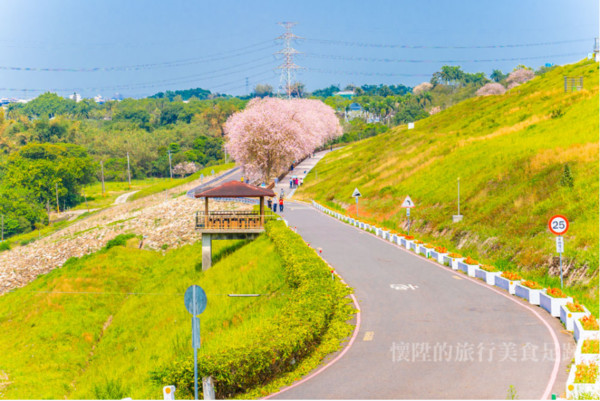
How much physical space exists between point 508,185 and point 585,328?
23.1m

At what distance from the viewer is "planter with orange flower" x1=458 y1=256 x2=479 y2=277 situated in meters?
26.8

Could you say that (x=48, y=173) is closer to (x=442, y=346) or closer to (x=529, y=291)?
(x=529, y=291)

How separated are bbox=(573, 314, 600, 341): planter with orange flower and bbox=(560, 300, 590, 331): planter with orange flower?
159 mm

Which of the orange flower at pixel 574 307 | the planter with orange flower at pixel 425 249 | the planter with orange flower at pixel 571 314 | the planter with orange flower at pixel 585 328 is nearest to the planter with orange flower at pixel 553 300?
the planter with orange flower at pixel 571 314

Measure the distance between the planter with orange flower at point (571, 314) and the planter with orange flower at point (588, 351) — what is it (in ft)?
5.78

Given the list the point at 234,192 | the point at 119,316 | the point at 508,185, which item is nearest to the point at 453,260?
the point at 508,185

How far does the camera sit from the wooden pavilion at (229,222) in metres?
39.3

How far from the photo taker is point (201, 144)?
157875 millimetres

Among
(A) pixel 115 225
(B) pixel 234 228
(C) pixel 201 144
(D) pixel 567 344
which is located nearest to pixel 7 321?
(B) pixel 234 228

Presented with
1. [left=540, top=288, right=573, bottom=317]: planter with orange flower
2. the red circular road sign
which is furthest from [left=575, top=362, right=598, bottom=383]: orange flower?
the red circular road sign

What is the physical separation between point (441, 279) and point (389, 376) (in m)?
11.6

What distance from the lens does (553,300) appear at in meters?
20.0

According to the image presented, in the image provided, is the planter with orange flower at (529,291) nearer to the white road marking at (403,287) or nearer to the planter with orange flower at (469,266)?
the planter with orange flower at (469,266)

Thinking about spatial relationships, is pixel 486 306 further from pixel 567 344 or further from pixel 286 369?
pixel 286 369
